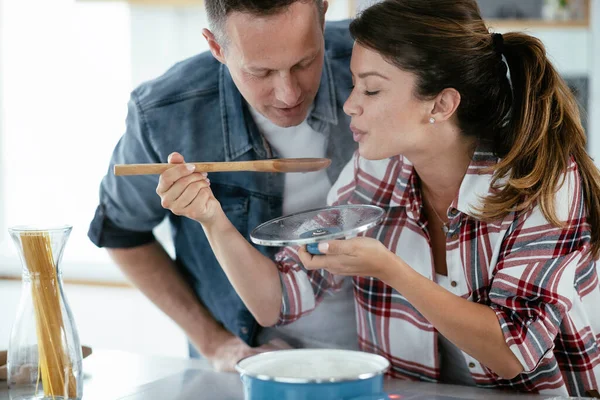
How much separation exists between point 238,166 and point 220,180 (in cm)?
38

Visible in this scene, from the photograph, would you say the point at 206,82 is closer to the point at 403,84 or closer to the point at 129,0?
the point at 403,84

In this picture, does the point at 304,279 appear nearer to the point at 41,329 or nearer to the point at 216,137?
the point at 216,137

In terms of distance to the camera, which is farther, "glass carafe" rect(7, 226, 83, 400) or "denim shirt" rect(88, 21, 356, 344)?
"denim shirt" rect(88, 21, 356, 344)

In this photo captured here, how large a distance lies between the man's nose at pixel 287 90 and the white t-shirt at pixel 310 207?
0.23m

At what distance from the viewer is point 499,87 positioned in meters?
1.41

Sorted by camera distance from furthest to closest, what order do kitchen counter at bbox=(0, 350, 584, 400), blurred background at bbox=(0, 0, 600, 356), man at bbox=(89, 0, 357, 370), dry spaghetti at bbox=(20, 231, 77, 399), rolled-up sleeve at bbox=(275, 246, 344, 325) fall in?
1. blurred background at bbox=(0, 0, 600, 356)
2. man at bbox=(89, 0, 357, 370)
3. rolled-up sleeve at bbox=(275, 246, 344, 325)
4. kitchen counter at bbox=(0, 350, 584, 400)
5. dry spaghetti at bbox=(20, 231, 77, 399)

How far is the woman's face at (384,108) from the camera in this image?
4.42ft

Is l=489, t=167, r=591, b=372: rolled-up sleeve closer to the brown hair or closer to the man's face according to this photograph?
the brown hair

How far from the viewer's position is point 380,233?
5.04 feet

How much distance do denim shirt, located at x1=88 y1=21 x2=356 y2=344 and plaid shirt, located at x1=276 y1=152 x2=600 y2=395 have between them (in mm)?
162

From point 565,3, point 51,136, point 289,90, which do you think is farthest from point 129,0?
point 289,90

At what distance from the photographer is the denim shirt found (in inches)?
65.6

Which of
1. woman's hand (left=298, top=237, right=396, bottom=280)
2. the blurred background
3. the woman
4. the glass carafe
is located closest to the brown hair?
the woman

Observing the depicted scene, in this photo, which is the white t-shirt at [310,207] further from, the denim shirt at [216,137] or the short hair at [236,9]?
the short hair at [236,9]
